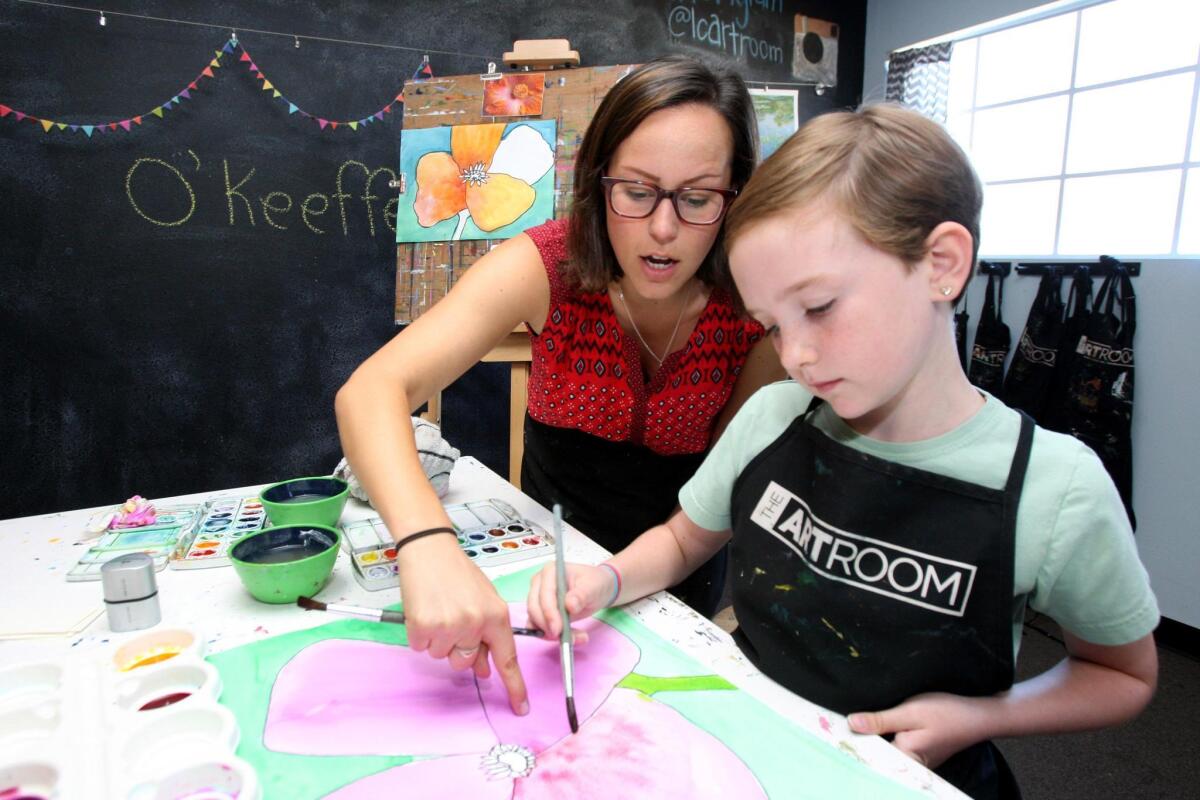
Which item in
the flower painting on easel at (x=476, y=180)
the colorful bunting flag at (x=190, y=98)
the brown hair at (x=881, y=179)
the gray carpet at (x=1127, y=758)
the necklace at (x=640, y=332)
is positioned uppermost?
the colorful bunting flag at (x=190, y=98)

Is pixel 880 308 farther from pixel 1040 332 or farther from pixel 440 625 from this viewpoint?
pixel 1040 332

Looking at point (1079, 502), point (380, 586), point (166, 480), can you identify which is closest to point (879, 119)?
point (1079, 502)

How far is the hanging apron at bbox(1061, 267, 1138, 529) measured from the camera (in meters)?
2.20

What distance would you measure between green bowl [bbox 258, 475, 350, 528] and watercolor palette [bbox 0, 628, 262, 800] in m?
0.25

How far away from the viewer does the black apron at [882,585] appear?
63 centimetres

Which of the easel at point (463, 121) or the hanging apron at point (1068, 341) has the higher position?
the easel at point (463, 121)

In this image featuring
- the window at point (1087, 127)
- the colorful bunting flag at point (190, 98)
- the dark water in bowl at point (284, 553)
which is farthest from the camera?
the window at point (1087, 127)

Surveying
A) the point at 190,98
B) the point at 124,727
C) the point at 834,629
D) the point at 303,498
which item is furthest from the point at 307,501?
the point at 190,98

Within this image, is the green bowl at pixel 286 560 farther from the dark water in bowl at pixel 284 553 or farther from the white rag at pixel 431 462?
the white rag at pixel 431 462

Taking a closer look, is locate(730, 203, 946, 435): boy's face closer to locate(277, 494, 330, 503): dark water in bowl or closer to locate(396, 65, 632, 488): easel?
locate(277, 494, 330, 503): dark water in bowl

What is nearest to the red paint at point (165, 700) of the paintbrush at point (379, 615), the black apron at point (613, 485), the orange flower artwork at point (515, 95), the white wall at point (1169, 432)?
the paintbrush at point (379, 615)

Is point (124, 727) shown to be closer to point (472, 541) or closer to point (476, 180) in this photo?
point (472, 541)

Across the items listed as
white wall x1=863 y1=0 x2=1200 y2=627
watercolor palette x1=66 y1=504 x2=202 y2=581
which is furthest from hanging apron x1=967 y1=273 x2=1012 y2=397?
watercolor palette x1=66 y1=504 x2=202 y2=581

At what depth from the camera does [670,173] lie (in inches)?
37.0
